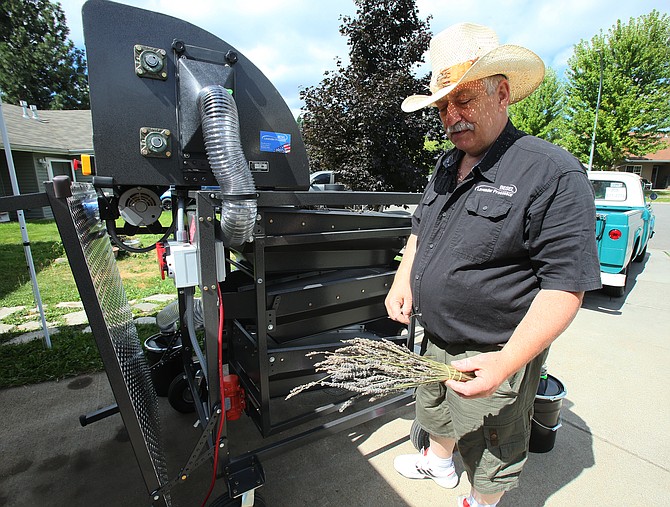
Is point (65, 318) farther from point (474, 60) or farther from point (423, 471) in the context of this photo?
point (474, 60)

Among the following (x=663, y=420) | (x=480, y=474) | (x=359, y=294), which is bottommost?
(x=663, y=420)

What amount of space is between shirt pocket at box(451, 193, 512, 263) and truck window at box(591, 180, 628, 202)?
5.58m

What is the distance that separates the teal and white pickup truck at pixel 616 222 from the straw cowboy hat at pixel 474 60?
336cm

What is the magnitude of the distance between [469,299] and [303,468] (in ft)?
4.94

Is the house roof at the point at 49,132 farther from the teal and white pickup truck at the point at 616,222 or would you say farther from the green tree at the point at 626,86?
the green tree at the point at 626,86

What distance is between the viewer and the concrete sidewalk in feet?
6.46

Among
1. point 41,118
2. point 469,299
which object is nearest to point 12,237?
point 41,118

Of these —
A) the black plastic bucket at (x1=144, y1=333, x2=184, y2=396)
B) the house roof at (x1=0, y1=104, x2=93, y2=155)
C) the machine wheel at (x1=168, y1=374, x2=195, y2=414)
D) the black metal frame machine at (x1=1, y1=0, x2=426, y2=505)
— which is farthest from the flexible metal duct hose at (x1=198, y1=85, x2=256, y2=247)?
the house roof at (x1=0, y1=104, x2=93, y2=155)

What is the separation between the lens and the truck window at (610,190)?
564 cm

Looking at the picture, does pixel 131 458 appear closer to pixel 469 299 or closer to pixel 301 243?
pixel 301 243

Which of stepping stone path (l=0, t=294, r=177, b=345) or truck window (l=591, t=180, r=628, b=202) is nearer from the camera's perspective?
stepping stone path (l=0, t=294, r=177, b=345)

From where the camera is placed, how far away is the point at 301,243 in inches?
70.8

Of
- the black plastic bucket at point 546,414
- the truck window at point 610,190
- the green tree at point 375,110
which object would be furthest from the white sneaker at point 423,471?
the truck window at point 610,190

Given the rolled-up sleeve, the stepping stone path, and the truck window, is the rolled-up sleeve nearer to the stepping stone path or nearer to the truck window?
the stepping stone path
